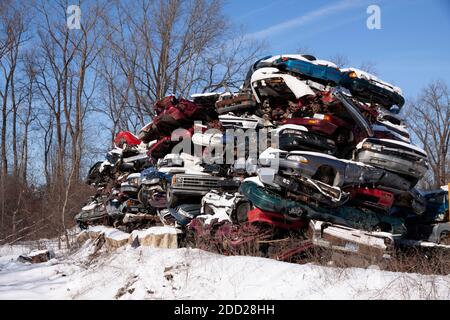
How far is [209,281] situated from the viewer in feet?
20.2

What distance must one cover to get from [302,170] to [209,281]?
9.18 feet

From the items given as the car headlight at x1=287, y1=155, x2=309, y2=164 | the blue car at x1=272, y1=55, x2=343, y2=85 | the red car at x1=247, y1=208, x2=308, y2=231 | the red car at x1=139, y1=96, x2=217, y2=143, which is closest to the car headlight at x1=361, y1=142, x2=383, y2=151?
the car headlight at x1=287, y1=155, x2=309, y2=164

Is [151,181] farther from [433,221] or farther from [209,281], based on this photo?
[209,281]

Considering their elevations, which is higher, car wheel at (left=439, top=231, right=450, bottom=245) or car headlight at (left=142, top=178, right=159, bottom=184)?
car headlight at (left=142, top=178, right=159, bottom=184)

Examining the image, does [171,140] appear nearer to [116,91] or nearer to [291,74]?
[291,74]

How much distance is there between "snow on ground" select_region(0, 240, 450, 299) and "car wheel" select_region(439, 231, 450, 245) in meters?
3.88

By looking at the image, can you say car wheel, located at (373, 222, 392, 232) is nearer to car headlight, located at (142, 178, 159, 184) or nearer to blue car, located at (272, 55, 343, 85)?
blue car, located at (272, 55, 343, 85)

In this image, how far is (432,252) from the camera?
A: 8.63 metres

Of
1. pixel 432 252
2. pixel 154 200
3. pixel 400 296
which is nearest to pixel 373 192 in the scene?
pixel 432 252

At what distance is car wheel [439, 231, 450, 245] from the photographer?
926cm

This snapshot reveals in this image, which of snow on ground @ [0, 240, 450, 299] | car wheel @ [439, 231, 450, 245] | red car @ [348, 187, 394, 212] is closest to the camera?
snow on ground @ [0, 240, 450, 299]

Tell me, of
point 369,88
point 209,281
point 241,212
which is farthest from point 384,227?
point 209,281

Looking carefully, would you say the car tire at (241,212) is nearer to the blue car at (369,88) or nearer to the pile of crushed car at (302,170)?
the pile of crushed car at (302,170)

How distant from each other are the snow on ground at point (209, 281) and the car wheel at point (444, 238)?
3.88 meters
